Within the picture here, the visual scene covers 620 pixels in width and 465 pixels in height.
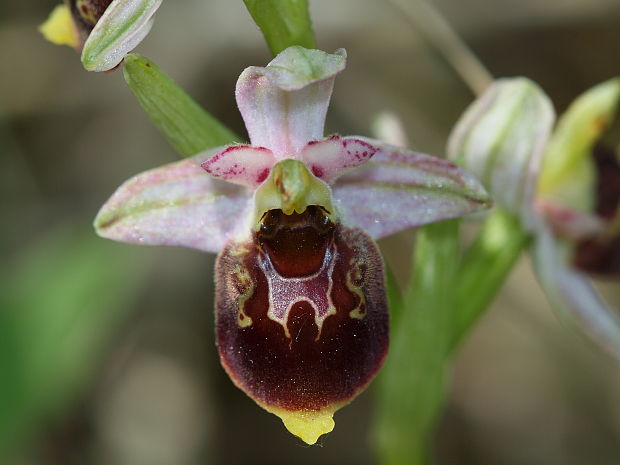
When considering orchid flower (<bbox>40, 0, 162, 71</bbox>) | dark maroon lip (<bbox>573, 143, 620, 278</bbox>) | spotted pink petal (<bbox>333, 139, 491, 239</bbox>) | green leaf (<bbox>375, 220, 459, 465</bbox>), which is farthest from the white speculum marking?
dark maroon lip (<bbox>573, 143, 620, 278</bbox>)

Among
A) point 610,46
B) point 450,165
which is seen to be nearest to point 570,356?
point 610,46

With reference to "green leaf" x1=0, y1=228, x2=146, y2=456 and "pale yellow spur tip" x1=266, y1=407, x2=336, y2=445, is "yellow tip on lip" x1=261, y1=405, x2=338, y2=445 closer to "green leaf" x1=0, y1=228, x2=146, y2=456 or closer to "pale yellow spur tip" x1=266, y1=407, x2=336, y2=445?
"pale yellow spur tip" x1=266, y1=407, x2=336, y2=445

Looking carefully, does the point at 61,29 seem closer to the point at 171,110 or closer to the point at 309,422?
the point at 171,110

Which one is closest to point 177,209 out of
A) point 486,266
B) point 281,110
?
point 281,110

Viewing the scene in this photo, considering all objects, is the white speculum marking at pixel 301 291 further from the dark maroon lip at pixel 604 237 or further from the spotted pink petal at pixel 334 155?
the dark maroon lip at pixel 604 237

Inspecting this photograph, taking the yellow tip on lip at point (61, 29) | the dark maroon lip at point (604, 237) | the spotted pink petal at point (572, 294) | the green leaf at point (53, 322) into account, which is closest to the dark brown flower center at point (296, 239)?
the yellow tip on lip at point (61, 29)

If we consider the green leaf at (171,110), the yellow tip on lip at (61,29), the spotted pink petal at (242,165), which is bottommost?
the spotted pink petal at (242,165)

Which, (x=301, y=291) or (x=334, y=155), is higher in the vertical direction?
(x=334, y=155)
